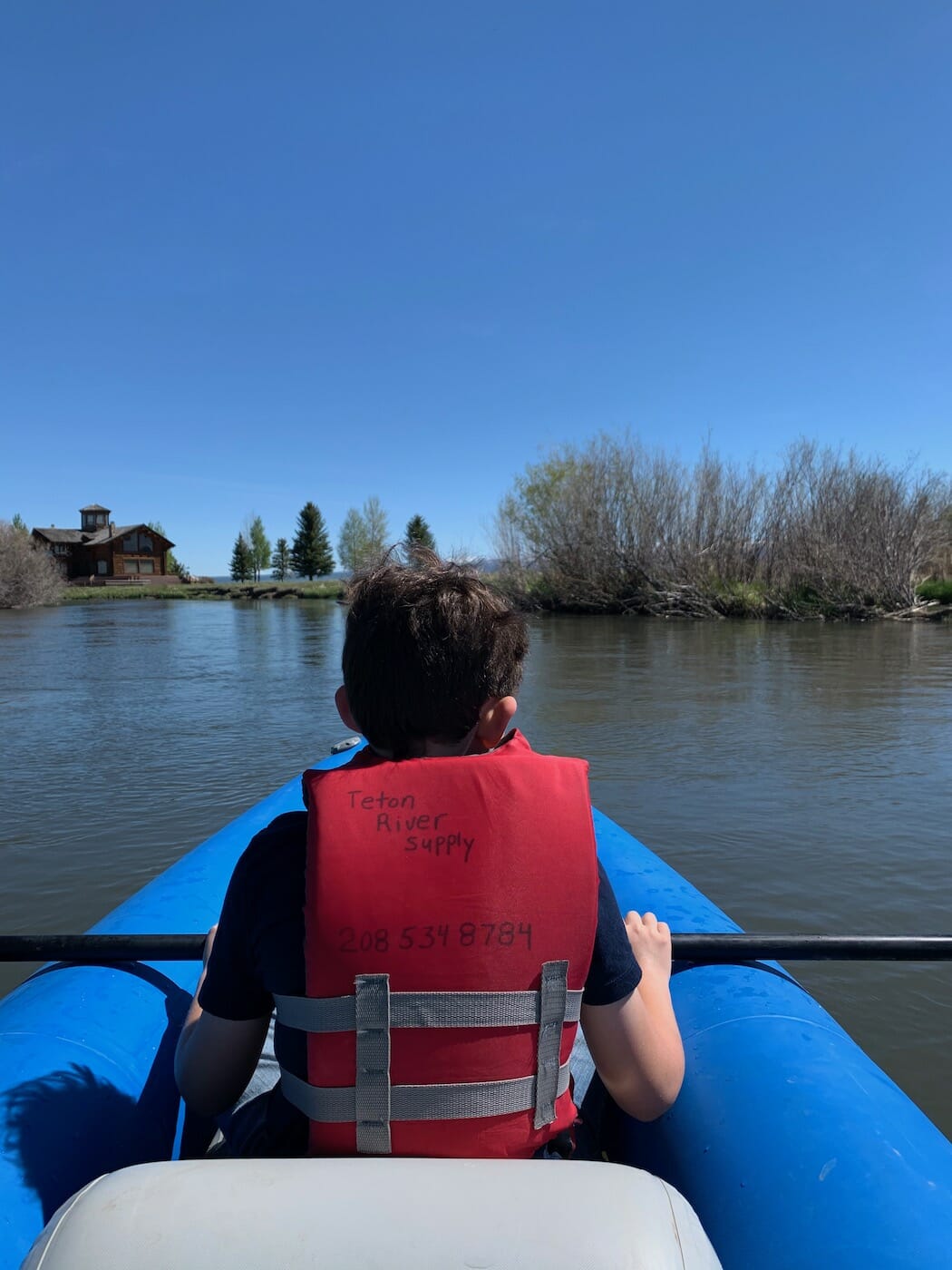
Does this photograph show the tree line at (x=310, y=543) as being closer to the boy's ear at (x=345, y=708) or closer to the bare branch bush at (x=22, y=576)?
the bare branch bush at (x=22, y=576)

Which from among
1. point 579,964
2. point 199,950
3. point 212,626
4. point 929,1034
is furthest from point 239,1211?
point 212,626

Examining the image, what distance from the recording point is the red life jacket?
1009mm

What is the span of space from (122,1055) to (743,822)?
4391 mm

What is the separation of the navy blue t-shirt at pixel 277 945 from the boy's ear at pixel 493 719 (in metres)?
0.24

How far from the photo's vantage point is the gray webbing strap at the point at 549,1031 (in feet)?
3.43

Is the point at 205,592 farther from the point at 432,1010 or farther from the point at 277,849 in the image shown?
the point at 432,1010

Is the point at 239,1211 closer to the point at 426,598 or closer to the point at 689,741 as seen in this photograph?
the point at 426,598

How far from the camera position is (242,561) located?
84688 millimetres

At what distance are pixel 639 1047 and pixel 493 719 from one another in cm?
50

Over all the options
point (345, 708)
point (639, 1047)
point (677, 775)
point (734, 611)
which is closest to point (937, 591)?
point (734, 611)

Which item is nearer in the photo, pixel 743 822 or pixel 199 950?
pixel 199 950

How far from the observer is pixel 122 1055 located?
1564 millimetres

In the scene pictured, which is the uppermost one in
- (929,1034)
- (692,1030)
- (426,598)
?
(426,598)

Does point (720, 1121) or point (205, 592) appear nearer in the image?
point (720, 1121)
